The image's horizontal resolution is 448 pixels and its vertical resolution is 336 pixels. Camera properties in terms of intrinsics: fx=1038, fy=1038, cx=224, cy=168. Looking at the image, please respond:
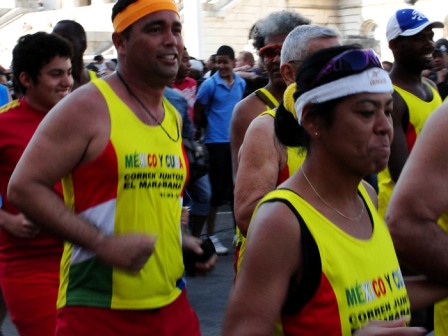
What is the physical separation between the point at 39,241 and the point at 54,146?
3.61ft

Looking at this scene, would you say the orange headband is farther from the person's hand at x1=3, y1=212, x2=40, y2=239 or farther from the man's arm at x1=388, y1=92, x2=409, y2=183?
the man's arm at x1=388, y1=92, x2=409, y2=183

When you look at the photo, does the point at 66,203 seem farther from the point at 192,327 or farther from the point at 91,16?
the point at 91,16

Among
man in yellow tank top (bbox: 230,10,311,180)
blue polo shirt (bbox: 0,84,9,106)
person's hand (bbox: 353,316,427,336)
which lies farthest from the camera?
blue polo shirt (bbox: 0,84,9,106)

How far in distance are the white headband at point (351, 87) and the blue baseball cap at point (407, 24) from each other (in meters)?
3.07

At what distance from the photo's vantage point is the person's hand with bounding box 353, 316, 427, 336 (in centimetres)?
243

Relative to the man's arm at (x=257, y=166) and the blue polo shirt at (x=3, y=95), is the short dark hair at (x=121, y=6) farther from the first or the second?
the blue polo shirt at (x=3, y=95)

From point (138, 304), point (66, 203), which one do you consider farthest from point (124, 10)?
point (138, 304)

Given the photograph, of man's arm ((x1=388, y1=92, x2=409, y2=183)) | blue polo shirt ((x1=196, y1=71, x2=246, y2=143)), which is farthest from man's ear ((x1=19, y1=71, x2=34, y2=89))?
blue polo shirt ((x1=196, y1=71, x2=246, y2=143))

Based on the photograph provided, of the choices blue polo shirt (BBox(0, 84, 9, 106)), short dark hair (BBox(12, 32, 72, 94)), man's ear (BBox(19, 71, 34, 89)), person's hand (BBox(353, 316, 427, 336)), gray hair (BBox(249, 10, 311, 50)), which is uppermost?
person's hand (BBox(353, 316, 427, 336))

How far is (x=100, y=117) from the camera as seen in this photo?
137 inches

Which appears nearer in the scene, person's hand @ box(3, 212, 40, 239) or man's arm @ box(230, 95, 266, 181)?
person's hand @ box(3, 212, 40, 239)

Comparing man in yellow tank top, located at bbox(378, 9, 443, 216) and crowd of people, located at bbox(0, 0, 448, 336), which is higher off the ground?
crowd of people, located at bbox(0, 0, 448, 336)

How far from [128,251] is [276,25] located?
1944 millimetres

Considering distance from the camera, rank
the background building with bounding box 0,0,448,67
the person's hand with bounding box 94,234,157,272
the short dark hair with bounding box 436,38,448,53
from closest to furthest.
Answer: the person's hand with bounding box 94,234,157,272, the short dark hair with bounding box 436,38,448,53, the background building with bounding box 0,0,448,67
